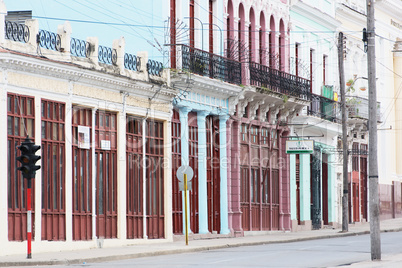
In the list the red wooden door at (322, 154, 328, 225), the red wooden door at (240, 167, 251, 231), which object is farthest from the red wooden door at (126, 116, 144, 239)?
the red wooden door at (322, 154, 328, 225)

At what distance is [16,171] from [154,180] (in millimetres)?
8125

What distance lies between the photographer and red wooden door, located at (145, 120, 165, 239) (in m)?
31.1

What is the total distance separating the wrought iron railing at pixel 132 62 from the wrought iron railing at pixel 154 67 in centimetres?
53

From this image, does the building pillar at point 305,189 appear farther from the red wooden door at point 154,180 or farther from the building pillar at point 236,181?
the red wooden door at point 154,180

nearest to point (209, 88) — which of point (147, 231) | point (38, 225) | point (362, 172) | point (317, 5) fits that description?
point (147, 231)

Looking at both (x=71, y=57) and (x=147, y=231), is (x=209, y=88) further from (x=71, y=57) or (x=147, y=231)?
(x=71, y=57)

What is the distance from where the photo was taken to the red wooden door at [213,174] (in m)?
35.6

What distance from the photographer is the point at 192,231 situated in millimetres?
33844

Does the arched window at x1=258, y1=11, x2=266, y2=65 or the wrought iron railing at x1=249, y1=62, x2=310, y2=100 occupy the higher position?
the arched window at x1=258, y1=11, x2=266, y2=65

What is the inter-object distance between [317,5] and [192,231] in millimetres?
17673

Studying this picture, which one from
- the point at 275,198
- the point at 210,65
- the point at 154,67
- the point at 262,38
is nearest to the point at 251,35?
the point at 262,38

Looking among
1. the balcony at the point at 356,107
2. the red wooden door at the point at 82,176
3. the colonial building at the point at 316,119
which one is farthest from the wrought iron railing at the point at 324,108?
the red wooden door at the point at 82,176

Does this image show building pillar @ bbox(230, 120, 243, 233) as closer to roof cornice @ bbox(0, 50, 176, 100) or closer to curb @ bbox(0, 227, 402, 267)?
curb @ bbox(0, 227, 402, 267)

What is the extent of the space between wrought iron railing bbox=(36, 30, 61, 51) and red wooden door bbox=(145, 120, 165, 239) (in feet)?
20.1
